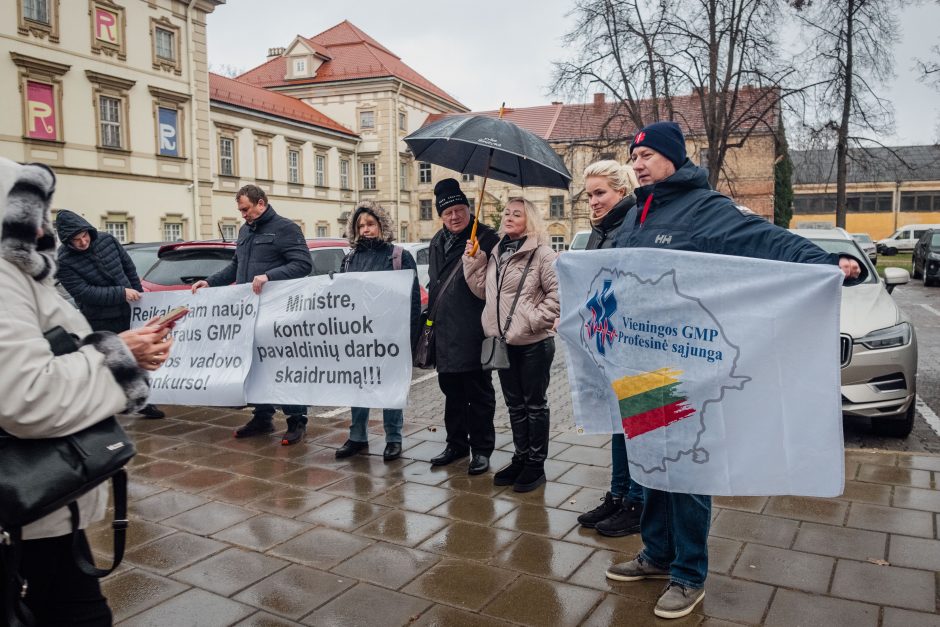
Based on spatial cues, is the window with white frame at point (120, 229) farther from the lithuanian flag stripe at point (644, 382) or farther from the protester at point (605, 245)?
the lithuanian flag stripe at point (644, 382)

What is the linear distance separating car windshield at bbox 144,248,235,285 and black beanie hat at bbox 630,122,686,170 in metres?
6.11

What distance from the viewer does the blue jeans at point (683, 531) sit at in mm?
3270

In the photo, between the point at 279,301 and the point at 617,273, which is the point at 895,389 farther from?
the point at 279,301

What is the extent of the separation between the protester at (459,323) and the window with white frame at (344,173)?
46.0m

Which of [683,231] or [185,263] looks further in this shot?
[185,263]

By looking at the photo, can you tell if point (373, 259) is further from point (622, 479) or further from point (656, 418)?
point (656, 418)

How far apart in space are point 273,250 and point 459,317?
6.28 ft

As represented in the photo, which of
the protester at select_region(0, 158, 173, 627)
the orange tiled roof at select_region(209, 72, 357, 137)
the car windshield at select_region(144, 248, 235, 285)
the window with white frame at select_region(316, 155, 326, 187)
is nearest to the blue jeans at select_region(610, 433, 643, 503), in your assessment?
the protester at select_region(0, 158, 173, 627)

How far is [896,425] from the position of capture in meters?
6.26

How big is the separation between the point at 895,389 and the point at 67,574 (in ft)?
19.3

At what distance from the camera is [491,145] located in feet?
15.4

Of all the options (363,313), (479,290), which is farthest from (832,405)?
(363,313)

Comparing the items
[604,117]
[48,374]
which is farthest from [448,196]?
[604,117]

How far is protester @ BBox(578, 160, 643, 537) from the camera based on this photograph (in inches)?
167
